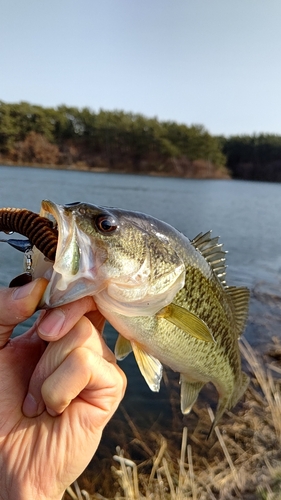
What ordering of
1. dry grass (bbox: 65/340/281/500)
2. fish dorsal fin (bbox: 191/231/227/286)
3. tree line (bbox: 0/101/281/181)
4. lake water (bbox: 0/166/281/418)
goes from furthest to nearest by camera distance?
tree line (bbox: 0/101/281/181), lake water (bbox: 0/166/281/418), dry grass (bbox: 65/340/281/500), fish dorsal fin (bbox: 191/231/227/286)

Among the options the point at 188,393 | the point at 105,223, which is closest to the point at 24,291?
the point at 105,223

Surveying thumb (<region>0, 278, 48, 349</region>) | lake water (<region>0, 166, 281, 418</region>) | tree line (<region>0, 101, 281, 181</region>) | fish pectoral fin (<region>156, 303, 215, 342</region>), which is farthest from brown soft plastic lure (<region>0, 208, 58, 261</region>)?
tree line (<region>0, 101, 281, 181</region>)

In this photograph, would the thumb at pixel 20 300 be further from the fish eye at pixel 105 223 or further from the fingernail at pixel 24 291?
the fish eye at pixel 105 223

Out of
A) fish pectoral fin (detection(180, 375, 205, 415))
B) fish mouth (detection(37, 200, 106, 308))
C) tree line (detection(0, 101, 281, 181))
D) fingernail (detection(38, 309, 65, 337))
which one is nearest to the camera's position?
fish mouth (detection(37, 200, 106, 308))

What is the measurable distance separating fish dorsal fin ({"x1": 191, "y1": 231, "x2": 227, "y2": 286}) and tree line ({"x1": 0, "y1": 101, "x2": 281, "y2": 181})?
186 ft

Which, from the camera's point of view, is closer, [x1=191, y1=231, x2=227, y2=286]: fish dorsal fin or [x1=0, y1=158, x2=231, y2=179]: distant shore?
[x1=191, y1=231, x2=227, y2=286]: fish dorsal fin

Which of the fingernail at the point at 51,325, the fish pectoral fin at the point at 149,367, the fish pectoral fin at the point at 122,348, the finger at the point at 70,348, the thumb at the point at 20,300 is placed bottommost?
the fish pectoral fin at the point at 149,367

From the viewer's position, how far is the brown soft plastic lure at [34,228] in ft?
5.96

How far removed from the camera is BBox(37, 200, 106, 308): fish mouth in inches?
71.4

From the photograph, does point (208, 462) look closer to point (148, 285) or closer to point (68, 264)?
point (148, 285)

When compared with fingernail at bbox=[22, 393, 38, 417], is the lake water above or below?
below

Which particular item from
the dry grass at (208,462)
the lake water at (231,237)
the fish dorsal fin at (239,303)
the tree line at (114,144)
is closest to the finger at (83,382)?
the fish dorsal fin at (239,303)

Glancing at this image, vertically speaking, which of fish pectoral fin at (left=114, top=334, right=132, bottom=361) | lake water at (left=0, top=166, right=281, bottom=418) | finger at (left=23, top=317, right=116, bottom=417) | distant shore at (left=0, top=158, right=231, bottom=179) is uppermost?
finger at (left=23, top=317, right=116, bottom=417)

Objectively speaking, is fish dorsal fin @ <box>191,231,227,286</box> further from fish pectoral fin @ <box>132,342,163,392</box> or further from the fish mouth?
the fish mouth
